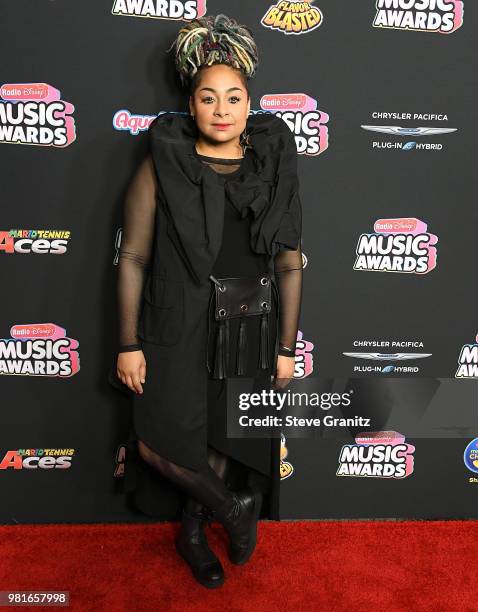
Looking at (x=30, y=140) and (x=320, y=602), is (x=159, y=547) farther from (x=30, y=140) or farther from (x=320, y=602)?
(x=30, y=140)

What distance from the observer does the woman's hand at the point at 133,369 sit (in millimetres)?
1879

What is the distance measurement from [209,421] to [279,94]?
122cm

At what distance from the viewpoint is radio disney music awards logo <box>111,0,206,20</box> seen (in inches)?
78.9

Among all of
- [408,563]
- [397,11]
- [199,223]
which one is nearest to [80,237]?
[199,223]

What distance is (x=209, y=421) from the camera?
1968mm

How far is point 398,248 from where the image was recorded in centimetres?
226

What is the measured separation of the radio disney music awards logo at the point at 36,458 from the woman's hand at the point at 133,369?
630 millimetres

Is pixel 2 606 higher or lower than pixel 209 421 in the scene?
lower

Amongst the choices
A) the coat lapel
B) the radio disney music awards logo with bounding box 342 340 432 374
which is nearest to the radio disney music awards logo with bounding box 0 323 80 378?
the coat lapel

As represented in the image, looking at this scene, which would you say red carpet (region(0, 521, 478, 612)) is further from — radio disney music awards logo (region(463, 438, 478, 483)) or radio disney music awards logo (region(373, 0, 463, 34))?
radio disney music awards logo (region(373, 0, 463, 34))

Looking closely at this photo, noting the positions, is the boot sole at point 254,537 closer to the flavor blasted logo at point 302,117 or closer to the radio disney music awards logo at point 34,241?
the radio disney music awards logo at point 34,241

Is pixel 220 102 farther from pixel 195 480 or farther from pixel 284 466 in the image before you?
pixel 284 466

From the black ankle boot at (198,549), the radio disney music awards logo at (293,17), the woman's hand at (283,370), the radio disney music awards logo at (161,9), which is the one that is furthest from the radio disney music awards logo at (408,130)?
the black ankle boot at (198,549)
